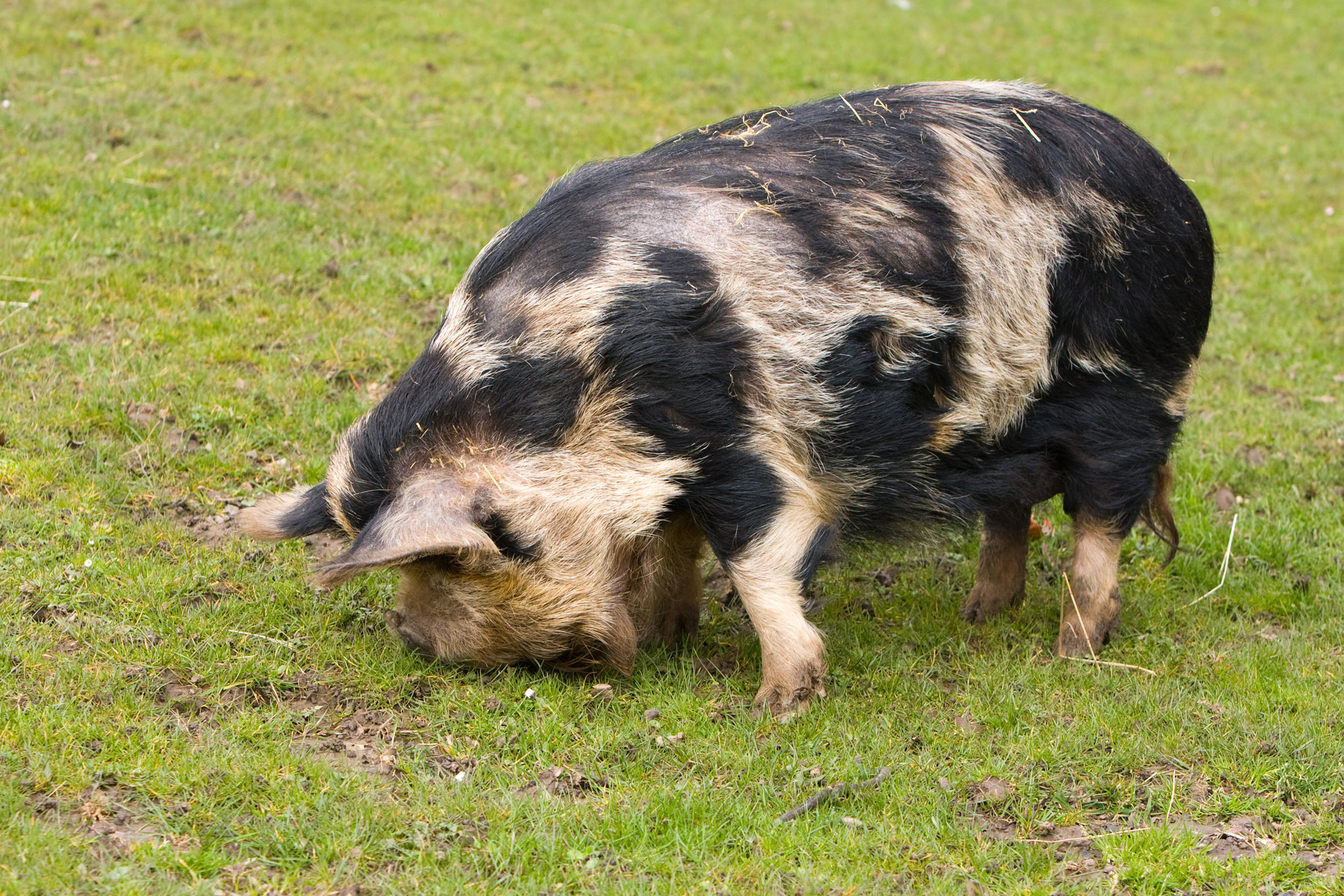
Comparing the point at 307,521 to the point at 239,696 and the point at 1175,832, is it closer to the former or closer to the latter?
the point at 239,696

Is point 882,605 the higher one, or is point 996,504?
point 996,504

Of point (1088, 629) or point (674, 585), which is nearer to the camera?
point (674, 585)

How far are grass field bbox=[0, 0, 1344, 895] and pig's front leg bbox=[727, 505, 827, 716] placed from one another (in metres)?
0.14

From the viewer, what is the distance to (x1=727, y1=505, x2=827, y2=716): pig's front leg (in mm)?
4574

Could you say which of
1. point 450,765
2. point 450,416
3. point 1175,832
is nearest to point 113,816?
point 450,765

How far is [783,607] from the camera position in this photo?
15.2ft

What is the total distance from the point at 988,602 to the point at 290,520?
9.96 feet

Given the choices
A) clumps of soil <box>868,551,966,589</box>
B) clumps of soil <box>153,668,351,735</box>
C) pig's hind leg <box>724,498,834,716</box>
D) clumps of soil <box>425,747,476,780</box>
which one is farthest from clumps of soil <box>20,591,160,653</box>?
clumps of soil <box>868,551,966,589</box>

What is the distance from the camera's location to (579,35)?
13.9 metres

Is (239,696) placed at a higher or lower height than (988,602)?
higher

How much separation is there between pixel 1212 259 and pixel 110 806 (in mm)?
4597

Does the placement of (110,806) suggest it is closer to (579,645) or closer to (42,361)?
(579,645)

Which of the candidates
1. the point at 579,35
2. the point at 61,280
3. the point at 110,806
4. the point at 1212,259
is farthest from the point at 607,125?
the point at 110,806

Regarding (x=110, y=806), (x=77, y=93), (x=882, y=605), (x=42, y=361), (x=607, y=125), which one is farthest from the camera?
(x=607, y=125)
